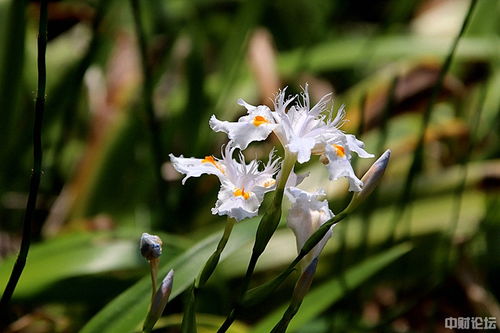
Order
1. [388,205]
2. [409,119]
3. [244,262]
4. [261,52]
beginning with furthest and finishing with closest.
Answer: [409,119] → [261,52] → [388,205] → [244,262]

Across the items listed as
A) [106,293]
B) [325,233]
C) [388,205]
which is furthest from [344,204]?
[325,233]

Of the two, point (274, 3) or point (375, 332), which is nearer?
point (375, 332)

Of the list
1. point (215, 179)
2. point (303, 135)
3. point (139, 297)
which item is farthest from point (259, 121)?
point (215, 179)

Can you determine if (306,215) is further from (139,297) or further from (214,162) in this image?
(139,297)

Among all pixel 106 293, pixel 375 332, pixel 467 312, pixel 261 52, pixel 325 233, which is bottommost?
pixel 467 312

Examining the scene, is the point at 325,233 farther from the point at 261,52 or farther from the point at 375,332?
the point at 261,52

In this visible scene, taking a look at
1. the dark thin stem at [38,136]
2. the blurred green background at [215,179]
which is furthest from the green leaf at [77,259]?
the dark thin stem at [38,136]

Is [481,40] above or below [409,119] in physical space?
above

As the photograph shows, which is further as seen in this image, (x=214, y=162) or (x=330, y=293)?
(x=330, y=293)

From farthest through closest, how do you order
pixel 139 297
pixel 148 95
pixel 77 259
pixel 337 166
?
pixel 148 95, pixel 77 259, pixel 139 297, pixel 337 166
